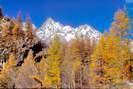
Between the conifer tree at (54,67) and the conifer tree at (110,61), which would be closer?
the conifer tree at (110,61)

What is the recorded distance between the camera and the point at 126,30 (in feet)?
98.1

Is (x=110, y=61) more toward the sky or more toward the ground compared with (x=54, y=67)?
more toward the sky

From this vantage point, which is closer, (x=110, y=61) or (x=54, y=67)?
(x=110, y=61)

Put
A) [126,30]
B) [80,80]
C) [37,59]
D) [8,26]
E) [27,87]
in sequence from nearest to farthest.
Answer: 1. [27,87]
2. [126,30]
3. [80,80]
4. [37,59]
5. [8,26]

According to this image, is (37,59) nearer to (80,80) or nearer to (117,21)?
(80,80)

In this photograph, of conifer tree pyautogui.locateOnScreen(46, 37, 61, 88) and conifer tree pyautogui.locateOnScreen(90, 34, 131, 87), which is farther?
conifer tree pyautogui.locateOnScreen(46, 37, 61, 88)

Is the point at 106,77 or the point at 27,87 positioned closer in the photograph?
the point at 27,87

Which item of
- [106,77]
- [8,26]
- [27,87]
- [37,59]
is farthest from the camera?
[8,26]

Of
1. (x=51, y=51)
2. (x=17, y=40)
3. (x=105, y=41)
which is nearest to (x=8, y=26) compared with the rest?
(x=17, y=40)

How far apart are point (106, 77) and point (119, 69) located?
2.50 metres

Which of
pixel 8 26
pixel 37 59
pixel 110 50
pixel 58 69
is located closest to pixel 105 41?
pixel 110 50

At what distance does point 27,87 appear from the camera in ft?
41.3

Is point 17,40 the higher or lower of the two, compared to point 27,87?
higher

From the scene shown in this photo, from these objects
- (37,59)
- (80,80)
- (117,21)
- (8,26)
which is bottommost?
(80,80)
